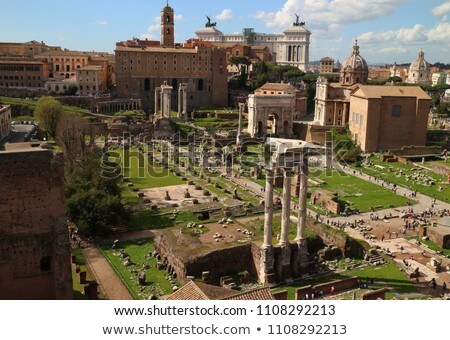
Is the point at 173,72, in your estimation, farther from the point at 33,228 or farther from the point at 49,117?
the point at 33,228

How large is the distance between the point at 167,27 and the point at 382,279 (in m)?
71.6

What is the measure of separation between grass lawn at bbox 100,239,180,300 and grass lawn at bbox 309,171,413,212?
15893 millimetres

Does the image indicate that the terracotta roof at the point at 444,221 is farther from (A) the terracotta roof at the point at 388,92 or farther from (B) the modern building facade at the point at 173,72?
(B) the modern building facade at the point at 173,72

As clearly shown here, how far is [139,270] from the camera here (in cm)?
2241

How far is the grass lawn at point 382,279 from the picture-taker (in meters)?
21.2

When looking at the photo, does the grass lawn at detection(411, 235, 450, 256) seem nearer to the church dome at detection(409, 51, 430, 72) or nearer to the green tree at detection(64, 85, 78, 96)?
the green tree at detection(64, 85, 78, 96)

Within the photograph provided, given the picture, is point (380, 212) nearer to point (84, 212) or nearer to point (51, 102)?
point (84, 212)

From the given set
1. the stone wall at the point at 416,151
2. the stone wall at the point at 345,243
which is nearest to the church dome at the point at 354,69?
the stone wall at the point at 416,151

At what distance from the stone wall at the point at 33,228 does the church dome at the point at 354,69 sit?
5664cm

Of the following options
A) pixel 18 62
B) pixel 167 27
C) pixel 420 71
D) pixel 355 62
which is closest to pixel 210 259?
pixel 355 62

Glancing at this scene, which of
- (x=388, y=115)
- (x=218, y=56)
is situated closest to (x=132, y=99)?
(x=218, y=56)

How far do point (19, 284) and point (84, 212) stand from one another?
935cm

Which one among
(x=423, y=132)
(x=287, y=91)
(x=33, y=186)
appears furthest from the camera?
(x=287, y=91)

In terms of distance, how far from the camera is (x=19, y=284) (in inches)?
655
